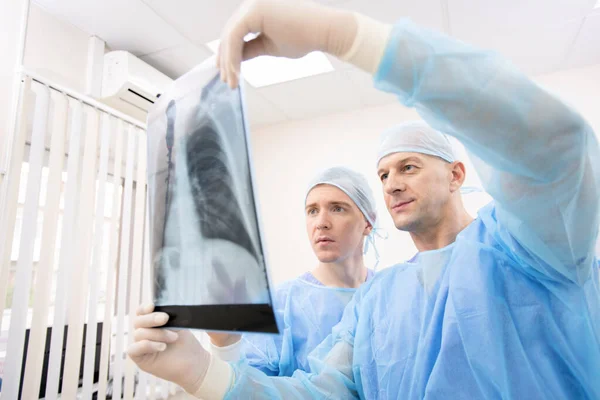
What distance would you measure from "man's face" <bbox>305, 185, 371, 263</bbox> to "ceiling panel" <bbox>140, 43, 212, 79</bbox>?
1.47 metres

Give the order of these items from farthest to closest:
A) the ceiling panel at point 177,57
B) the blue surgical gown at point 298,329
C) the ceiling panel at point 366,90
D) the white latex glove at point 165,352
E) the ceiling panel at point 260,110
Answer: the ceiling panel at point 260,110 → the ceiling panel at point 366,90 → the ceiling panel at point 177,57 → the blue surgical gown at point 298,329 → the white latex glove at point 165,352

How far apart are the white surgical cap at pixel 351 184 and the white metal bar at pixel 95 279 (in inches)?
46.5

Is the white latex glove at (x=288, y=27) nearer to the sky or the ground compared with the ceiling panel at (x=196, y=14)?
nearer to the ground

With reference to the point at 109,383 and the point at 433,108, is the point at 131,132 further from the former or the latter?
the point at 433,108

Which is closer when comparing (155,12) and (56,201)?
(56,201)

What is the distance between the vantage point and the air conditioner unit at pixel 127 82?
2527mm

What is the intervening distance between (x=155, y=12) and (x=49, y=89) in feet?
2.43

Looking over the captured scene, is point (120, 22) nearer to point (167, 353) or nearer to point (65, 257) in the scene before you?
point (65, 257)

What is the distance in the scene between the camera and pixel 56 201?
194 centimetres

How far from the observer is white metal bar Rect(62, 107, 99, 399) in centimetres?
197

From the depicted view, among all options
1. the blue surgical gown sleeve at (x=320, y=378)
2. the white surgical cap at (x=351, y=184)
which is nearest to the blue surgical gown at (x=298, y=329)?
the blue surgical gown sleeve at (x=320, y=378)

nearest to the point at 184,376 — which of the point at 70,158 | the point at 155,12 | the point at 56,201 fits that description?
the point at 56,201

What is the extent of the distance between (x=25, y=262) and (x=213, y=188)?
57.9 inches

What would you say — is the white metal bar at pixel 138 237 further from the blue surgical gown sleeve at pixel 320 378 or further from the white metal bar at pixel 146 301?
the blue surgical gown sleeve at pixel 320 378
